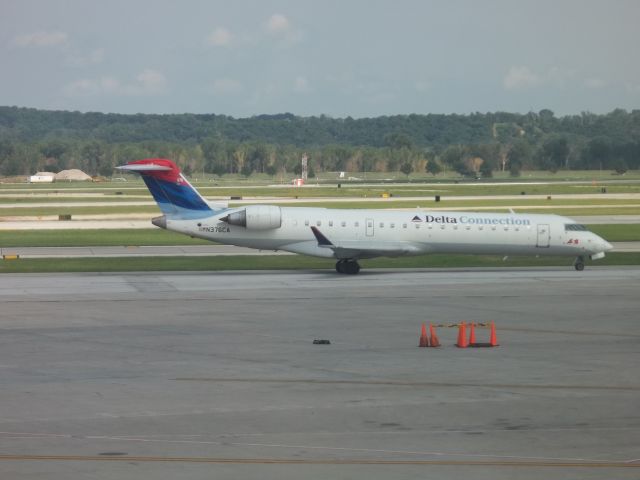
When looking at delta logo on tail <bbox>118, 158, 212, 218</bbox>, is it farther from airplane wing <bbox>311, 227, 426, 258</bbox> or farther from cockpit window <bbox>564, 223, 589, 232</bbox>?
cockpit window <bbox>564, 223, 589, 232</bbox>

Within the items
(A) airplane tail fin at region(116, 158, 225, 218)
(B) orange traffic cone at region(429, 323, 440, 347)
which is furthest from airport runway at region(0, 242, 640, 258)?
(B) orange traffic cone at region(429, 323, 440, 347)

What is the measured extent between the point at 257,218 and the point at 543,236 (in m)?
12.1

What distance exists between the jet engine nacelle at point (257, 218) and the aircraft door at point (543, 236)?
36.0 feet

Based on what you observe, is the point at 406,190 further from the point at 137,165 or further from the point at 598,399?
the point at 598,399

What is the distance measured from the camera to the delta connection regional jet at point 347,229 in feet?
144

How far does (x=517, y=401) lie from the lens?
67.3ft

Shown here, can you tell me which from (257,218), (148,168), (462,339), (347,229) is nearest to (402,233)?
(347,229)

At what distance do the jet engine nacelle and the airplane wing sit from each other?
5.44ft

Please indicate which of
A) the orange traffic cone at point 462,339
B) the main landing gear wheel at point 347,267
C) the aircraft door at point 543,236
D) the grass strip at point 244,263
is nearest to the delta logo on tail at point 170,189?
the grass strip at point 244,263

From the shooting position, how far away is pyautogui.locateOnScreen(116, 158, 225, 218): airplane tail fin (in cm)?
4431

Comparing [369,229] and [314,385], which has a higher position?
[369,229]

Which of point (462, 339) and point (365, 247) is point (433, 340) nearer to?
point (462, 339)

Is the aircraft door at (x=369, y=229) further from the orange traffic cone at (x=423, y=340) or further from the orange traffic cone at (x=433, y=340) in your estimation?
the orange traffic cone at (x=423, y=340)

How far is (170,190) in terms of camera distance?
44375 millimetres
